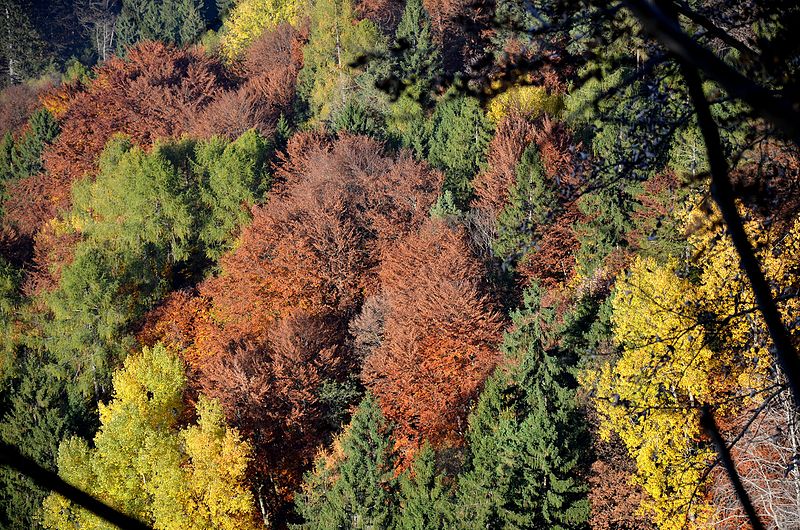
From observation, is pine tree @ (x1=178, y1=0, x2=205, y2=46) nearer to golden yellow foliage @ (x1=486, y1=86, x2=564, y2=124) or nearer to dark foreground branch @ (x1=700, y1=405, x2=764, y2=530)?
golden yellow foliage @ (x1=486, y1=86, x2=564, y2=124)

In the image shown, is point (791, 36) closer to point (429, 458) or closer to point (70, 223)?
point (429, 458)

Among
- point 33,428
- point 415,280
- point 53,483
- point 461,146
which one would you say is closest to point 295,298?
point 415,280

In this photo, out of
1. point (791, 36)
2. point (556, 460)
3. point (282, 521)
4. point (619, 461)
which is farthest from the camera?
point (282, 521)

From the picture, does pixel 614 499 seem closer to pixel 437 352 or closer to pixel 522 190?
pixel 437 352

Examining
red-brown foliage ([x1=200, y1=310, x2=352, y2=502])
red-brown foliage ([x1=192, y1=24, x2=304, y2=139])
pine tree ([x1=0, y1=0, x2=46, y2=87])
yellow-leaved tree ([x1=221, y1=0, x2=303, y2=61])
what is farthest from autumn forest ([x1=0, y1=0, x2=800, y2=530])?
pine tree ([x1=0, y1=0, x2=46, y2=87])

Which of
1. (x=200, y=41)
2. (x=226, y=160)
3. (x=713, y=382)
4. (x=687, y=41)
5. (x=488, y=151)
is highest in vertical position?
(x=200, y=41)

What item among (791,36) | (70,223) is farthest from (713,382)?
(70,223)
